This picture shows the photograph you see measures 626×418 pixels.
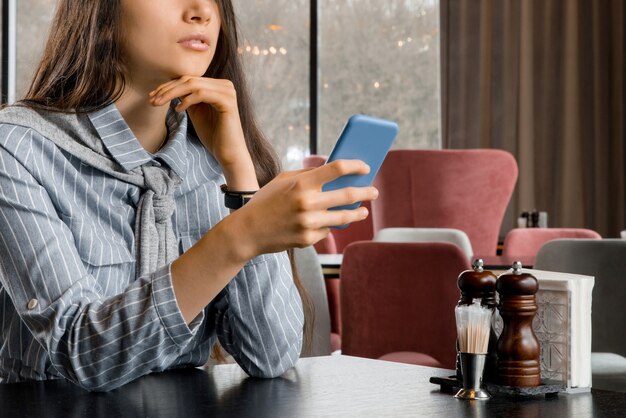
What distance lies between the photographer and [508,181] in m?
5.23

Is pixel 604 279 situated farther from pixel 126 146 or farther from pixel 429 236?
pixel 126 146

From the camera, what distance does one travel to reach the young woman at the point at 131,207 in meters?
1.04

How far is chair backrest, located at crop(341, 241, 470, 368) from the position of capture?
2561mm

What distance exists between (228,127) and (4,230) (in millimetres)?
338

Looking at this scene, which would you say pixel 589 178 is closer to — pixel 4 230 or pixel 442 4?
pixel 442 4

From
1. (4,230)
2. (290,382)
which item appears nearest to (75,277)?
(4,230)

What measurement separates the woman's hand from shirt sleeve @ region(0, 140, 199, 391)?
0.20 metres

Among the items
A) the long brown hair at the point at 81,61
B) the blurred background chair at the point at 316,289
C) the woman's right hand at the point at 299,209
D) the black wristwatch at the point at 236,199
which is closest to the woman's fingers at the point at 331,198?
the woman's right hand at the point at 299,209

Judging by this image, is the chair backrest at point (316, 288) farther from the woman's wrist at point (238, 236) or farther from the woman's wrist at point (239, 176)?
the woman's wrist at point (238, 236)

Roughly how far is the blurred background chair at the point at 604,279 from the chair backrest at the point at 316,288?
643mm

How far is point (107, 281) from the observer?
1.20 meters

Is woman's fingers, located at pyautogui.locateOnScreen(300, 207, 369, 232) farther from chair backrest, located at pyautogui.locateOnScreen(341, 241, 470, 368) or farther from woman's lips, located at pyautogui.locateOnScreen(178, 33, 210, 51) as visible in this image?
chair backrest, located at pyautogui.locateOnScreen(341, 241, 470, 368)

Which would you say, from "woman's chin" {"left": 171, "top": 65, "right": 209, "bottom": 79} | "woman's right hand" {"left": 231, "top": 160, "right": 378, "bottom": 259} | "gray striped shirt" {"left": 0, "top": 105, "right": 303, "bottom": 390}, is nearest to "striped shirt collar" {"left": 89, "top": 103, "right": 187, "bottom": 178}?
"gray striped shirt" {"left": 0, "top": 105, "right": 303, "bottom": 390}

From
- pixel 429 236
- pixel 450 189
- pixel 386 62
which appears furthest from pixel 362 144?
pixel 386 62
